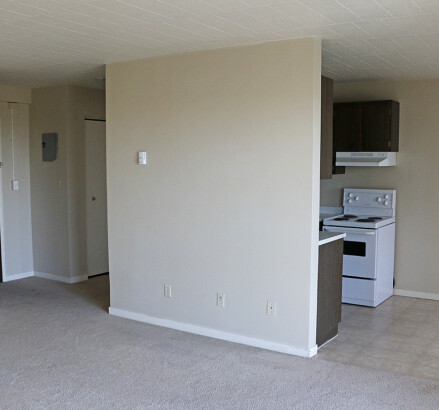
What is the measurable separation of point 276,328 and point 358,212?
2414 millimetres

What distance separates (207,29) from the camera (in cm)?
360

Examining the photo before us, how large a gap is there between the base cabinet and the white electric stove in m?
0.96

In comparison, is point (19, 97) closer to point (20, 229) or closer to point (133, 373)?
point (20, 229)

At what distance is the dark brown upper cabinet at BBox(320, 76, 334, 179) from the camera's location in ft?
13.8

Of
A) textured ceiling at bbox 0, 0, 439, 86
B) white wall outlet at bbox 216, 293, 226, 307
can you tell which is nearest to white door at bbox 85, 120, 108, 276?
textured ceiling at bbox 0, 0, 439, 86

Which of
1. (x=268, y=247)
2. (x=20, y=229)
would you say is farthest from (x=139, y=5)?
(x=20, y=229)

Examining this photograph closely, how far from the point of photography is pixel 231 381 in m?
3.54

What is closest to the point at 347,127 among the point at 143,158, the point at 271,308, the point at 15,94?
the point at 143,158

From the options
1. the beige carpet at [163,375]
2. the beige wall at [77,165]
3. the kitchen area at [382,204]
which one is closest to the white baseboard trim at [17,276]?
the beige wall at [77,165]

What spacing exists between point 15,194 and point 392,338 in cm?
459

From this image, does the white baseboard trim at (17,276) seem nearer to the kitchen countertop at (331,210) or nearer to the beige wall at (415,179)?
the kitchen countertop at (331,210)

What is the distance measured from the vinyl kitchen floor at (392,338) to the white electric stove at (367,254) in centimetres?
14

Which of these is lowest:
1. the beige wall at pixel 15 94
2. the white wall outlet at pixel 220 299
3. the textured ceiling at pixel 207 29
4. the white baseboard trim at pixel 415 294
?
the white baseboard trim at pixel 415 294

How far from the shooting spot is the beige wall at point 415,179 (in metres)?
5.63
